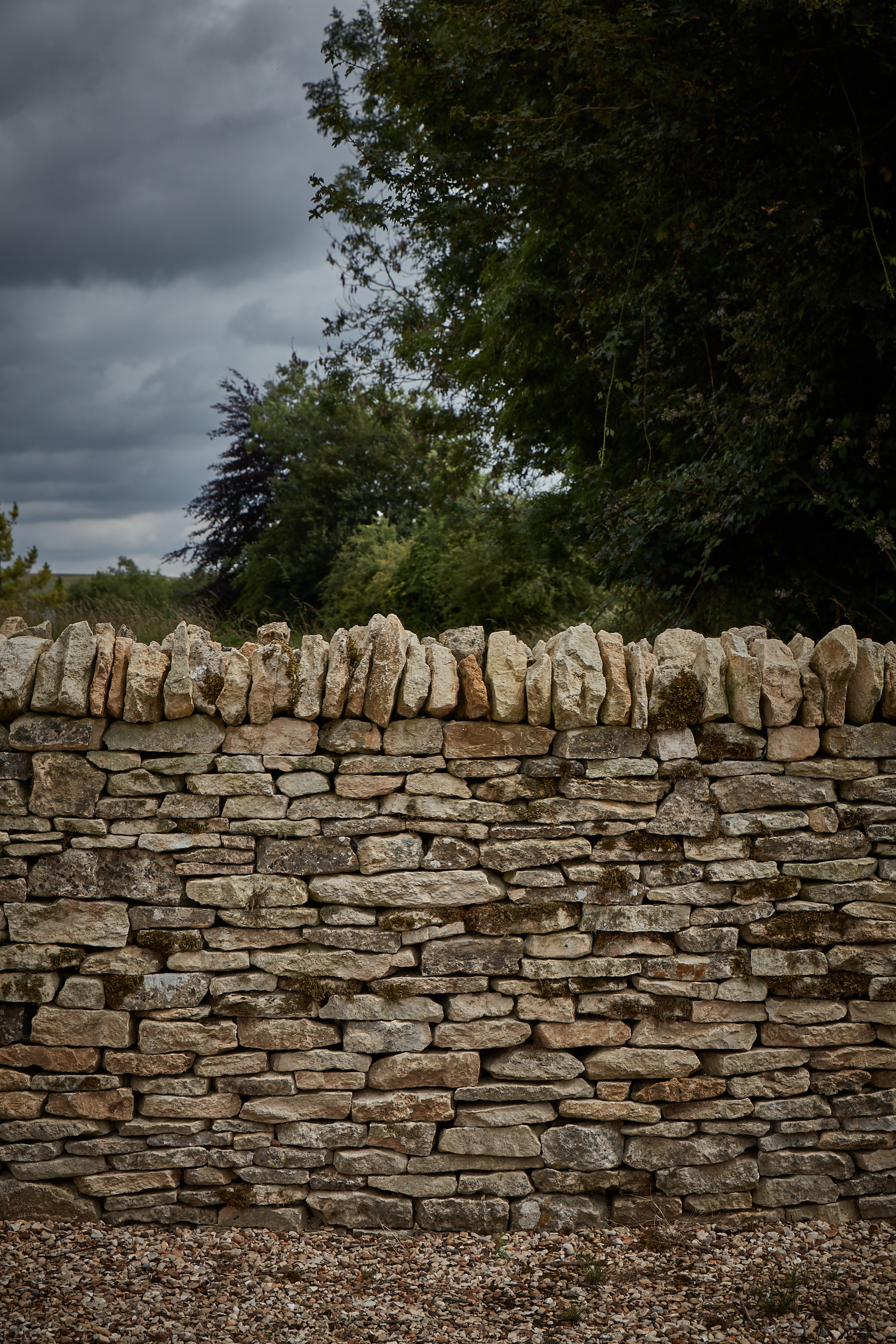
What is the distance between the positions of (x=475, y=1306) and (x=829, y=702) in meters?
2.26

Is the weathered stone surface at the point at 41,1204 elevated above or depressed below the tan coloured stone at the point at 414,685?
below

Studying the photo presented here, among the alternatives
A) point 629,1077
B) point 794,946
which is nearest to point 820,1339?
point 629,1077

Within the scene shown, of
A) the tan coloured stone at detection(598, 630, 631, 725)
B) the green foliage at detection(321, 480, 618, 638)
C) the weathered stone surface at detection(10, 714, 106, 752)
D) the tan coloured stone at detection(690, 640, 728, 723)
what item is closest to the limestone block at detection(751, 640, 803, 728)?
the tan coloured stone at detection(690, 640, 728, 723)

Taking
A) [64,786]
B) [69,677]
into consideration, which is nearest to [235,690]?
[69,677]

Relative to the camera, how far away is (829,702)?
3.00m

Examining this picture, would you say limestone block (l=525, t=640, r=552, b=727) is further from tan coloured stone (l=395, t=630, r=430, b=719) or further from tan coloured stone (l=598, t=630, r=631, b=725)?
tan coloured stone (l=395, t=630, r=430, b=719)

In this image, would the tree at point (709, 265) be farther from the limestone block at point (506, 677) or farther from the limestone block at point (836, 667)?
the limestone block at point (506, 677)

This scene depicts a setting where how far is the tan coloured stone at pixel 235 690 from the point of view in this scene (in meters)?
2.87

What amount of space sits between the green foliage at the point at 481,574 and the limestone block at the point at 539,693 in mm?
5596

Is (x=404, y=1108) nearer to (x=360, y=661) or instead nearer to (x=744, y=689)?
(x=360, y=661)

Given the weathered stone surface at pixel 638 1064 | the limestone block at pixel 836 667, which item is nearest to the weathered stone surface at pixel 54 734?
the weathered stone surface at pixel 638 1064

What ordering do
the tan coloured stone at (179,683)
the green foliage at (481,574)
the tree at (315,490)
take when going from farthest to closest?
the tree at (315,490)
the green foliage at (481,574)
the tan coloured stone at (179,683)

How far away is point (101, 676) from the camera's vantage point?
2854 mm

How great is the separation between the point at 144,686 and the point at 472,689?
3.60 ft
